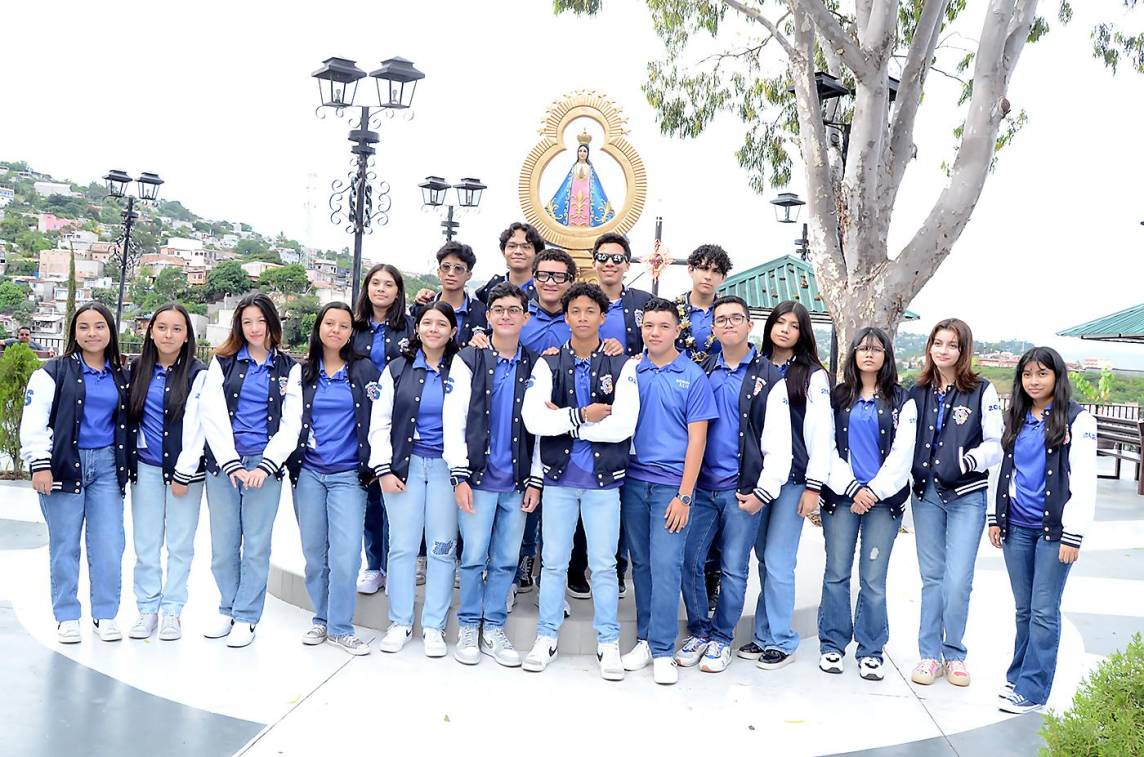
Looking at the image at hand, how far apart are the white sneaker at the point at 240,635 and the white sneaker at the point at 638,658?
178cm

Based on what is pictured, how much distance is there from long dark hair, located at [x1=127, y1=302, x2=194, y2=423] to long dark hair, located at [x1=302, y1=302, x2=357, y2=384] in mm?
562

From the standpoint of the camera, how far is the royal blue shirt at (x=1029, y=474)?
3.79 m

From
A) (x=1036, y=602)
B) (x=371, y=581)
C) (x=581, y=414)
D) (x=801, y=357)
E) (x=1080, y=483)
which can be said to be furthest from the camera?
(x=371, y=581)

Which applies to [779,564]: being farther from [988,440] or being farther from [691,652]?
[988,440]

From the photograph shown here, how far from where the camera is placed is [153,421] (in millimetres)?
4246

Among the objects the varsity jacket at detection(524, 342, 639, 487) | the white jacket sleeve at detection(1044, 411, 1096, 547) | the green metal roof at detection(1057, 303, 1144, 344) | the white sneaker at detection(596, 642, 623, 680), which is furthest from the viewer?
the green metal roof at detection(1057, 303, 1144, 344)

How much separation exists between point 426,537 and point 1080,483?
280cm

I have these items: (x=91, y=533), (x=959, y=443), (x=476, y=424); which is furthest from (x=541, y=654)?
(x=91, y=533)

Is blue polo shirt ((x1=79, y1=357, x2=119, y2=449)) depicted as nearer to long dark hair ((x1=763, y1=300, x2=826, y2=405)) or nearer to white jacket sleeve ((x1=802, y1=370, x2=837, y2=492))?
long dark hair ((x1=763, y1=300, x2=826, y2=405))

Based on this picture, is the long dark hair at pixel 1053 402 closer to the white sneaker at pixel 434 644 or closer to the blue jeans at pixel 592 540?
the blue jeans at pixel 592 540

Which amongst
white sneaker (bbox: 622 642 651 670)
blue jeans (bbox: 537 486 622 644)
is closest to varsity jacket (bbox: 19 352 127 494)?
blue jeans (bbox: 537 486 622 644)

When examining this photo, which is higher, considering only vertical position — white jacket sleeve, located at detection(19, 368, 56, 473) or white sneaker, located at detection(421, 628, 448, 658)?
white jacket sleeve, located at detection(19, 368, 56, 473)

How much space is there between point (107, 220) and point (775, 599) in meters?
38.3

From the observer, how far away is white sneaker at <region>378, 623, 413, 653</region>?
4.27m
